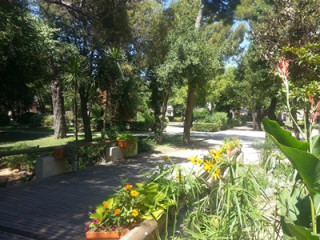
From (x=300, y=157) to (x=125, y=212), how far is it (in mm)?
1692

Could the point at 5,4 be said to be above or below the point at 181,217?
above

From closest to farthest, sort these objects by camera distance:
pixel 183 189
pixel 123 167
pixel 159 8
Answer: pixel 183 189, pixel 123 167, pixel 159 8

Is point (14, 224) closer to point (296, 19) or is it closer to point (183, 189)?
point (183, 189)

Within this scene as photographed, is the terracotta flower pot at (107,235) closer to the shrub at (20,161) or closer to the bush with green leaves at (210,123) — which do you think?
the shrub at (20,161)

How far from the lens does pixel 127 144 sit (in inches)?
431

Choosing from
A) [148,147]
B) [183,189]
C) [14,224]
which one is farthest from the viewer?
[148,147]

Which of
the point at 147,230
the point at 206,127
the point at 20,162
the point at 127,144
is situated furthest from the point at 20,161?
the point at 206,127

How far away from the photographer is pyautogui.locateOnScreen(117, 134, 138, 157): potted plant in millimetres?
10781

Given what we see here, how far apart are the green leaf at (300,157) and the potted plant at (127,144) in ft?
30.7

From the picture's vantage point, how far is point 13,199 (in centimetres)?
555

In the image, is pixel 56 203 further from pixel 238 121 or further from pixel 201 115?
pixel 238 121

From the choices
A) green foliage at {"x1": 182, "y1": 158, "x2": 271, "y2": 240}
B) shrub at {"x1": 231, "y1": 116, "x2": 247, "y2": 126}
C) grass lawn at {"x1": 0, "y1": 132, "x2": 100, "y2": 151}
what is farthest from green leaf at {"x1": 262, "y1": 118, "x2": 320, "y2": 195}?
shrub at {"x1": 231, "y1": 116, "x2": 247, "y2": 126}

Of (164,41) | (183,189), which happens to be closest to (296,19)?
(164,41)

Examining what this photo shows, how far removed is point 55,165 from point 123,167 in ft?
7.47
